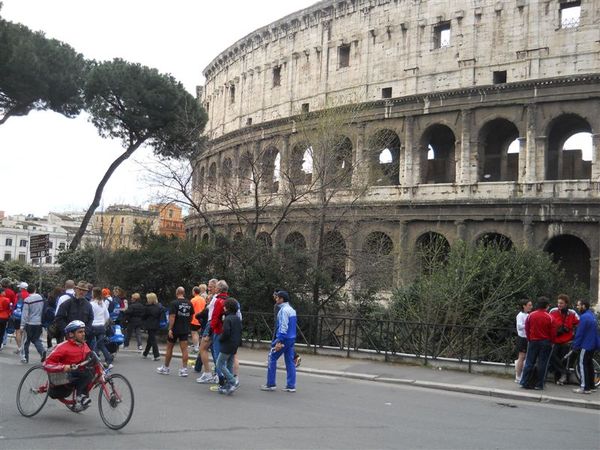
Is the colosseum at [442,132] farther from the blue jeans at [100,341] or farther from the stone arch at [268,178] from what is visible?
the blue jeans at [100,341]

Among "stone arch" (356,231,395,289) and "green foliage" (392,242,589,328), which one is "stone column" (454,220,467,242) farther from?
"green foliage" (392,242,589,328)

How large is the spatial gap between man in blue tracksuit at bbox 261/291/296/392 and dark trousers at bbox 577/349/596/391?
198 inches

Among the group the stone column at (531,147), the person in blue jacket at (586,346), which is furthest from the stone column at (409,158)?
the person in blue jacket at (586,346)

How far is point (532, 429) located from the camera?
784cm

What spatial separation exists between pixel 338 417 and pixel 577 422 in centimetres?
342

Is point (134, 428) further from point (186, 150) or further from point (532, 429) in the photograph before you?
point (186, 150)

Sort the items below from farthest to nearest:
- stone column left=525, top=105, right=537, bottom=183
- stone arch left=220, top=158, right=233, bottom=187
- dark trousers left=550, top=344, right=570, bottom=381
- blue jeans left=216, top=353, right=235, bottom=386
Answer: stone column left=525, top=105, right=537, bottom=183 < stone arch left=220, top=158, right=233, bottom=187 < dark trousers left=550, top=344, right=570, bottom=381 < blue jeans left=216, top=353, right=235, bottom=386

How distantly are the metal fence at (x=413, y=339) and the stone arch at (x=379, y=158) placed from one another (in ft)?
24.0

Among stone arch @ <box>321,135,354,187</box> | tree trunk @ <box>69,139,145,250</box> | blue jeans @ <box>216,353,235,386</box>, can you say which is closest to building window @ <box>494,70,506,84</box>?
stone arch @ <box>321,135,354,187</box>

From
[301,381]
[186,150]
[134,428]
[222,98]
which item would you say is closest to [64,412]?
[134,428]

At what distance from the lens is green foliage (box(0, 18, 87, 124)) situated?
26750mm

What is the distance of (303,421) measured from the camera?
761 centimetres

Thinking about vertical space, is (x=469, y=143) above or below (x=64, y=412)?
above

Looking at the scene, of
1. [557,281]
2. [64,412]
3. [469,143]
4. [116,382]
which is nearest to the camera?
[116,382]
